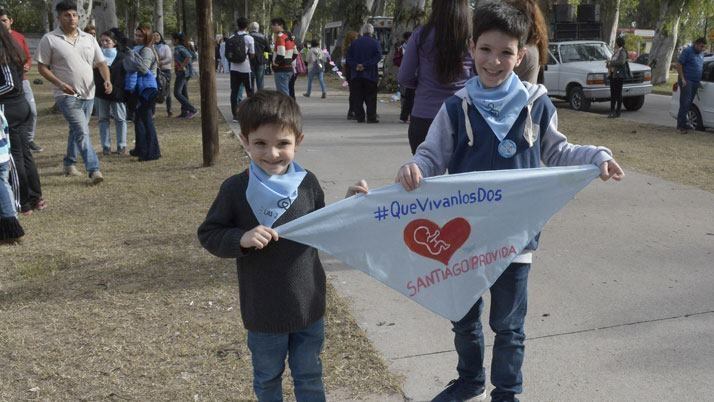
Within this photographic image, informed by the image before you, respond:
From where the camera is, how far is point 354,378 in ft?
11.6

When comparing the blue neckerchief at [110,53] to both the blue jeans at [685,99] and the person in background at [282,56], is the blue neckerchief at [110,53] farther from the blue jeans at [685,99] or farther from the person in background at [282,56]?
the blue jeans at [685,99]

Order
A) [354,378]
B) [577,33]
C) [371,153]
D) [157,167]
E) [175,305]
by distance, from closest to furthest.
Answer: [354,378]
[175,305]
[157,167]
[371,153]
[577,33]

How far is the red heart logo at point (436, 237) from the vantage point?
2955 mm

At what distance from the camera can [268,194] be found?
2.62 meters

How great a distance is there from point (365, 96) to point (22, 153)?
839cm

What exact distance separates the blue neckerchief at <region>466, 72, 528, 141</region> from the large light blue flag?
0.19 meters

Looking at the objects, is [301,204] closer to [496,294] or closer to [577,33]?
[496,294]

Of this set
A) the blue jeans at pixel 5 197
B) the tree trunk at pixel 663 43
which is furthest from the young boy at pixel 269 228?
the tree trunk at pixel 663 43

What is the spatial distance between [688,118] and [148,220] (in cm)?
1135

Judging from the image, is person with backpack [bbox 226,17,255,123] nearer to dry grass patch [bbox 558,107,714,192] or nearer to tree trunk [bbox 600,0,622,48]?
dry grass patch [bbox 558,107,714,192]

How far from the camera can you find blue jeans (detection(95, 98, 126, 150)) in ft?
32.8

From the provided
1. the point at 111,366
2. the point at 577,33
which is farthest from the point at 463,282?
the point at 577,33

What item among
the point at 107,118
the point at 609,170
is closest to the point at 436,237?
the point at 609,170

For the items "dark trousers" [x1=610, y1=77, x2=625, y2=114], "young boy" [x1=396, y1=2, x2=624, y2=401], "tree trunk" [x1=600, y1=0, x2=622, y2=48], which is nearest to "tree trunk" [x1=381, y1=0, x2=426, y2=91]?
"dark trousers" [x1=610, y1=77, x2=625, y2=114]
